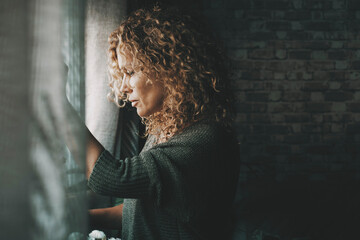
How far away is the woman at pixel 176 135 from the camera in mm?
665

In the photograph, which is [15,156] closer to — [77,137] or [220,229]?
[77,137]

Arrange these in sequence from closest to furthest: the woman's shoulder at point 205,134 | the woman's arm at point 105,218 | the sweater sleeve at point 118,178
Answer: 1. the sweater sleeve at point 118,178
2. the woman's shoulder at point 205,134
3. the woman's arm at point 105,218

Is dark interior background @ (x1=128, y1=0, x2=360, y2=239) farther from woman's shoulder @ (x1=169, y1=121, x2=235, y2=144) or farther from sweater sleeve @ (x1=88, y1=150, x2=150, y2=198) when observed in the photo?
sweater sleeve @ (x1=88, y1=150, x2=150, y2=198)

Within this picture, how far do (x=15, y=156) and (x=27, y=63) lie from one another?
0.35 ft

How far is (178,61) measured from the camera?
0.86 meters

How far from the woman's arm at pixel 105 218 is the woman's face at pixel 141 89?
17.6 inches

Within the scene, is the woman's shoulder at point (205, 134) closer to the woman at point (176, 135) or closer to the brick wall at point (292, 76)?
the woman at point (176, 135)

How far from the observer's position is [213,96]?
3.07 ft

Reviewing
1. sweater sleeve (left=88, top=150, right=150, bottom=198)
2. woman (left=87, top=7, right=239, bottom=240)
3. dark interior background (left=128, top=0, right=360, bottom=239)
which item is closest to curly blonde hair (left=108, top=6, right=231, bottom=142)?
woman (left=87, top=7, right=239, bottom=240)

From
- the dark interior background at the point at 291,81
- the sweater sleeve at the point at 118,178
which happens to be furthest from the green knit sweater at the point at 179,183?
the dark interior background at the point at 291,81

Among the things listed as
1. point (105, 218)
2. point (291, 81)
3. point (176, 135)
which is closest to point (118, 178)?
point (176, 135)

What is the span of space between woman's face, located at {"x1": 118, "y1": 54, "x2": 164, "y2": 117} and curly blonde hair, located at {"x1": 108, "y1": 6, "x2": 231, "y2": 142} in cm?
2

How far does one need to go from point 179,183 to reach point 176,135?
0.20 m

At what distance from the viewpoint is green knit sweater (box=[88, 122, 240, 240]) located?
25.2 inches
